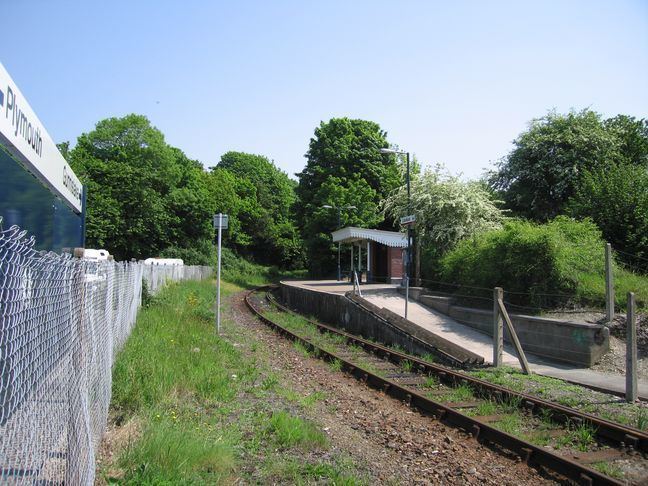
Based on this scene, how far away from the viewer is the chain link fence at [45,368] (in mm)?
2303

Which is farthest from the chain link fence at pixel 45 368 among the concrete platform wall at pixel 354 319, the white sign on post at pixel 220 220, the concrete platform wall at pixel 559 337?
the white sign on post at pixel 220 220

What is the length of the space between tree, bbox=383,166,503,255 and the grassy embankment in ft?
41.9

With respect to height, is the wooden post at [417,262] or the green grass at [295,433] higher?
the wooden post at [417,262]

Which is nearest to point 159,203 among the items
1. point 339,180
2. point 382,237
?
point 339,180

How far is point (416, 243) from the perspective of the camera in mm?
22016

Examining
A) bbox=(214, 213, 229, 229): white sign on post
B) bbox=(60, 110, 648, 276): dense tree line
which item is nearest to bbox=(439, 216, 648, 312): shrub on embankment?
bbox=(60, 110, 648, 276): dense tree line

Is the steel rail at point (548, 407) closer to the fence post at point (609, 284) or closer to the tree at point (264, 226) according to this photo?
the fence post at point (609, 284)

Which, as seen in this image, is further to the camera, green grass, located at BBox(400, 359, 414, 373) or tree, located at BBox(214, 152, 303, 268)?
tree, located at BBox(214, 152, 303, 268)

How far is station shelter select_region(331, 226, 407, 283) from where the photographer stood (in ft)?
89.8

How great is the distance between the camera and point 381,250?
1192 inches

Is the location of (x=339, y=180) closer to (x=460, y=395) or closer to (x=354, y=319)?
(x=354, y=319)

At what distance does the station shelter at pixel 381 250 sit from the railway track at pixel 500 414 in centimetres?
1531

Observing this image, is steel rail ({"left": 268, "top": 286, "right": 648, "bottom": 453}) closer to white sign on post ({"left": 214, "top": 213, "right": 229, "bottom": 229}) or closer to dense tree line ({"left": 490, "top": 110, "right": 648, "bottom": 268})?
white sign on post ({"left": 214, "top": 213, "right": 229, "bottom": 229})

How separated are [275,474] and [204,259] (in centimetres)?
4988
